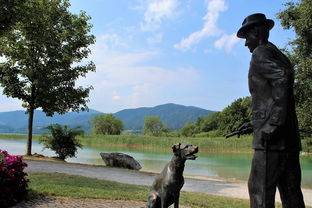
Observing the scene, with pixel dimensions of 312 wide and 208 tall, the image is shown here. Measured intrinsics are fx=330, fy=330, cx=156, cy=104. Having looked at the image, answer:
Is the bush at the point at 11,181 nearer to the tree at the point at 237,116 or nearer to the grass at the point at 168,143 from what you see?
the grass at the point at 168,143

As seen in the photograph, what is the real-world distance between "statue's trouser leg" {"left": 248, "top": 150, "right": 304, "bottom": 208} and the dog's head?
1670mm

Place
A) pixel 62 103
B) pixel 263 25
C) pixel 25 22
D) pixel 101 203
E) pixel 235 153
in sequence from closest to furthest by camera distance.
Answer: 1. pixel 263 25
2. pixel 101 203
3. pixel 25 22
4. pixel 62 103
5. pixel 235 153

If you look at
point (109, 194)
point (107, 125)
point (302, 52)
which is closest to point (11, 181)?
point (109, 194)

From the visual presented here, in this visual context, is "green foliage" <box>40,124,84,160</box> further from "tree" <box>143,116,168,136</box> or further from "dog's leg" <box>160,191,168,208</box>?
"tree" <box>143,116,168,136</box>

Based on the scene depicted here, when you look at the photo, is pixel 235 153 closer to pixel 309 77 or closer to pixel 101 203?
pixel 309 77

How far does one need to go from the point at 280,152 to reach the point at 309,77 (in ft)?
53.3

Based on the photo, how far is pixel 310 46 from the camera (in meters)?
18.9

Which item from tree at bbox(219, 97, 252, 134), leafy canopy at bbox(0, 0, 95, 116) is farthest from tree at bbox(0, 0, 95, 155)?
tree at bbox(219, 97, 252, 134)

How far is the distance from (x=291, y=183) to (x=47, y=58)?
19.3 meters

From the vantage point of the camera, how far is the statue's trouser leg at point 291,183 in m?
4.00

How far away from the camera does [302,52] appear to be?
19.1m

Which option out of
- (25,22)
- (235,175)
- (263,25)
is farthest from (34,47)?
(263,25)

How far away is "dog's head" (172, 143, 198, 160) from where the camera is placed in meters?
5.64

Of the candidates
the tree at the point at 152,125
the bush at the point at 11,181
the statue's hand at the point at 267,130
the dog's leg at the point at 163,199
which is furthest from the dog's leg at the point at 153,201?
the tree at the point at 152,125
